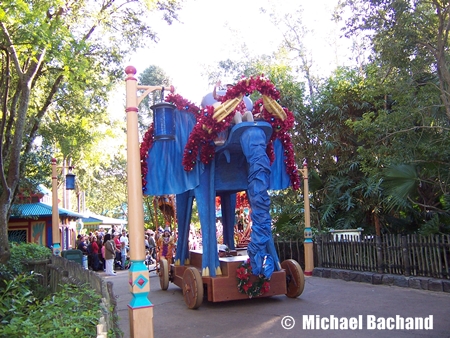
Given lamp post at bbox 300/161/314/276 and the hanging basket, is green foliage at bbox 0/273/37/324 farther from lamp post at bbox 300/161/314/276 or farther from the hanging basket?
lamp post at bbox 300/161/314/276

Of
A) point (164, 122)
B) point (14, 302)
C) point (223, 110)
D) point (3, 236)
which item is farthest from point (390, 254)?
point (3, 236)

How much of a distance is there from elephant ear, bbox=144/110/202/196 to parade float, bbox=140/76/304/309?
2cm

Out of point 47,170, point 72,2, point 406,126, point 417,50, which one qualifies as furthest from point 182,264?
point 47,170

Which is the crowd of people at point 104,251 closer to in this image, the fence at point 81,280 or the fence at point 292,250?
the fence at point 81,280

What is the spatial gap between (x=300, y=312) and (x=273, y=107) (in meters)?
3.57

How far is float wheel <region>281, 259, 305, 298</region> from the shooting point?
8.25 meters

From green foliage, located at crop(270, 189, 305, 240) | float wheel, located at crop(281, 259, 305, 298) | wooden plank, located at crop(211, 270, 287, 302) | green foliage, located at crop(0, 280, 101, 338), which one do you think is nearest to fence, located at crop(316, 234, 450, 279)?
green foliage, located at crop(270, 189, 305, 240)

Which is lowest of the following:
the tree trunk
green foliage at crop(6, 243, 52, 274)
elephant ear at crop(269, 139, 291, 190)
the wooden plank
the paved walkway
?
the paved walkway

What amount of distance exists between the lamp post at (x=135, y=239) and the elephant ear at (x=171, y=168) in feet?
9.74

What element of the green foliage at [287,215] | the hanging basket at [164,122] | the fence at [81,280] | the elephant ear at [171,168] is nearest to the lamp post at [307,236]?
the green foliage at [287,215]

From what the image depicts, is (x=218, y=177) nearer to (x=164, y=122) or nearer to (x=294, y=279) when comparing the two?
(x=294, y=279)

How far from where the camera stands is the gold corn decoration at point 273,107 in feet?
26.2

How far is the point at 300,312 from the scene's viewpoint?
7266 mm

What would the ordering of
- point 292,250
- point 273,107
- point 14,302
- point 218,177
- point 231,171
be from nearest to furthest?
point 14,302 → point 273,107 → point 218,177 → point 231,171 → point 292,250
